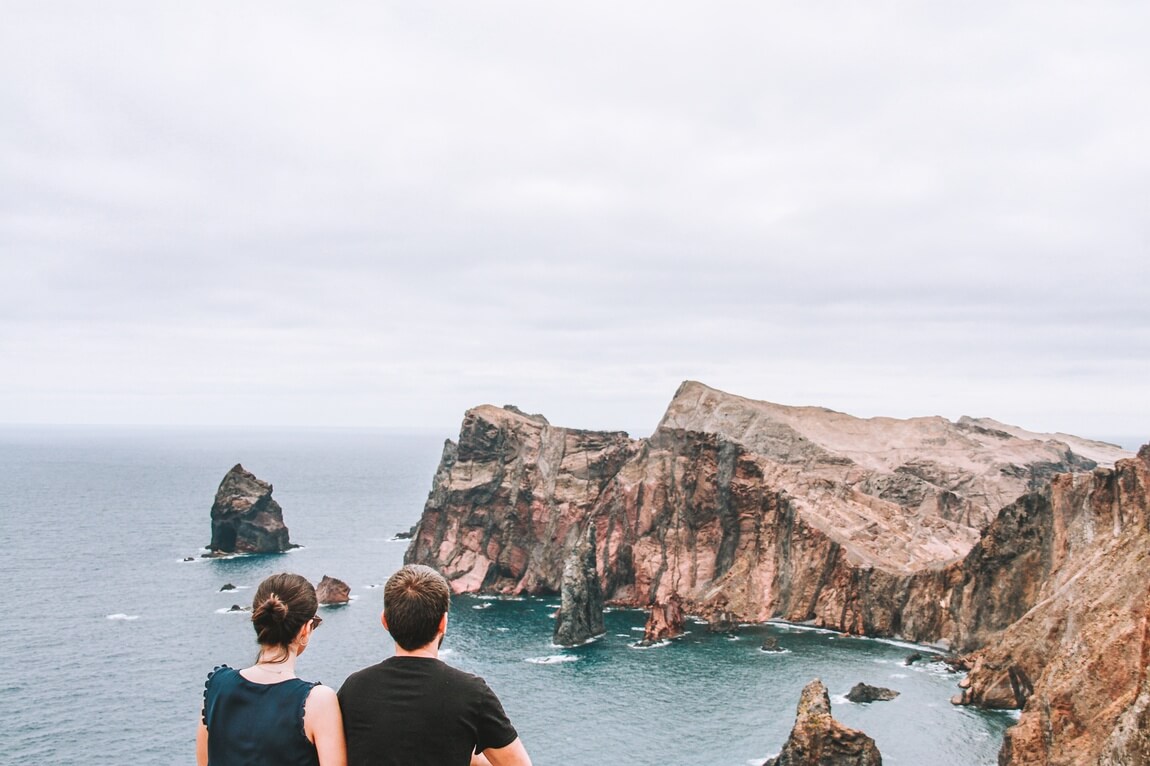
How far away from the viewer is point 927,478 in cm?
18400

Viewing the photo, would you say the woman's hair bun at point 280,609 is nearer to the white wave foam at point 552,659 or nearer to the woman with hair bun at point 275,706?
the woman with hair bun at point 275,706

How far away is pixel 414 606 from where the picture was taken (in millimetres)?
8734

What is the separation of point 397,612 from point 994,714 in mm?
89661

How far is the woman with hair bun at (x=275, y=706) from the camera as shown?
859cm

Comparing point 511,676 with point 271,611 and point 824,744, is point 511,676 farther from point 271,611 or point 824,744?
point 271,611

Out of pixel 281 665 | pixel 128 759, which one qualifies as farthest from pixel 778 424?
pixel 281 665

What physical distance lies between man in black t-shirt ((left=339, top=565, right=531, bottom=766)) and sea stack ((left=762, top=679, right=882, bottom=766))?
192 ft

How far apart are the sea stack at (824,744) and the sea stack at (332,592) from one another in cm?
8651

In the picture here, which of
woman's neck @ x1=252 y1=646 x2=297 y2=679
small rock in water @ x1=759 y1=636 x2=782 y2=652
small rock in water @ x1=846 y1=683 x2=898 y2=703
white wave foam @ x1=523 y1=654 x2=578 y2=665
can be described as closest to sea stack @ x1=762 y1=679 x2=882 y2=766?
small rock in water @ x1=846 y1=683 x2=898 y2=703

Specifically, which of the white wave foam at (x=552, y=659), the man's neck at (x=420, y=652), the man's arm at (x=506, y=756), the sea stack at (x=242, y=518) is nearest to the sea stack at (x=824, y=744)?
the white wave foam at (x=552, y=659)

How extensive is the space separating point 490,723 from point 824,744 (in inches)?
2346

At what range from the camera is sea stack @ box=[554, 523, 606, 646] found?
116312 mm

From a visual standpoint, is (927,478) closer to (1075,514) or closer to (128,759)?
(1075,514)

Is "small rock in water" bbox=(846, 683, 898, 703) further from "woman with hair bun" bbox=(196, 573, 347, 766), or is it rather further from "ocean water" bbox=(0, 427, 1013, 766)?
"woman with hair bun" bbox=(196, 573, 347, 766)
